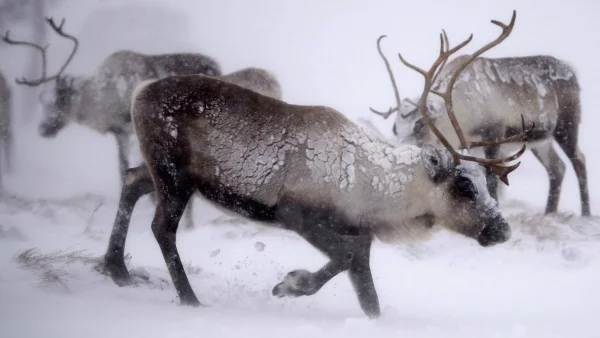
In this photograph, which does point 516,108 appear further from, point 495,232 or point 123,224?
point 123,224

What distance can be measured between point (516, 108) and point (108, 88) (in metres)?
2.42

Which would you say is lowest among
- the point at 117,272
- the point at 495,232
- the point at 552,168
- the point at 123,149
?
the point at 117,272

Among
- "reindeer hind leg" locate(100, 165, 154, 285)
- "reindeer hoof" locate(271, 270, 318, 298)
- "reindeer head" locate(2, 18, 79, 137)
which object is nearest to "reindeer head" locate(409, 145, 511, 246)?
"reindeer hoof" locate(271, 270, 318, 298)

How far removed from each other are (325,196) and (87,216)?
1491 millimetres

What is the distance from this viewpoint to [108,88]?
371 centimetres

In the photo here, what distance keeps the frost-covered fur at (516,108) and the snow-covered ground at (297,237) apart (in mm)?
74

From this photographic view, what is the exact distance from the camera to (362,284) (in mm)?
2320

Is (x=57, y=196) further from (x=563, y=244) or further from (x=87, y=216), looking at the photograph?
(x=563, y=244)

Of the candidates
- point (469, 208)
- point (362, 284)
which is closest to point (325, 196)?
point (362, 284)

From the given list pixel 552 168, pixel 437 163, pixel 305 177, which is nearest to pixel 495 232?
pixel 437 163

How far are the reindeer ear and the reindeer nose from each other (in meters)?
0.25

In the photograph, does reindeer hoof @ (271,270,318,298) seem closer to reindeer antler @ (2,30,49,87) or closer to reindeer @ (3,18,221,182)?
reindeer @ (3,18,221,182)

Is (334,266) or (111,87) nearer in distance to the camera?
(334,266)

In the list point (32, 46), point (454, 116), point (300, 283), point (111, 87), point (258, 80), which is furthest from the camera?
point (111, 87)
